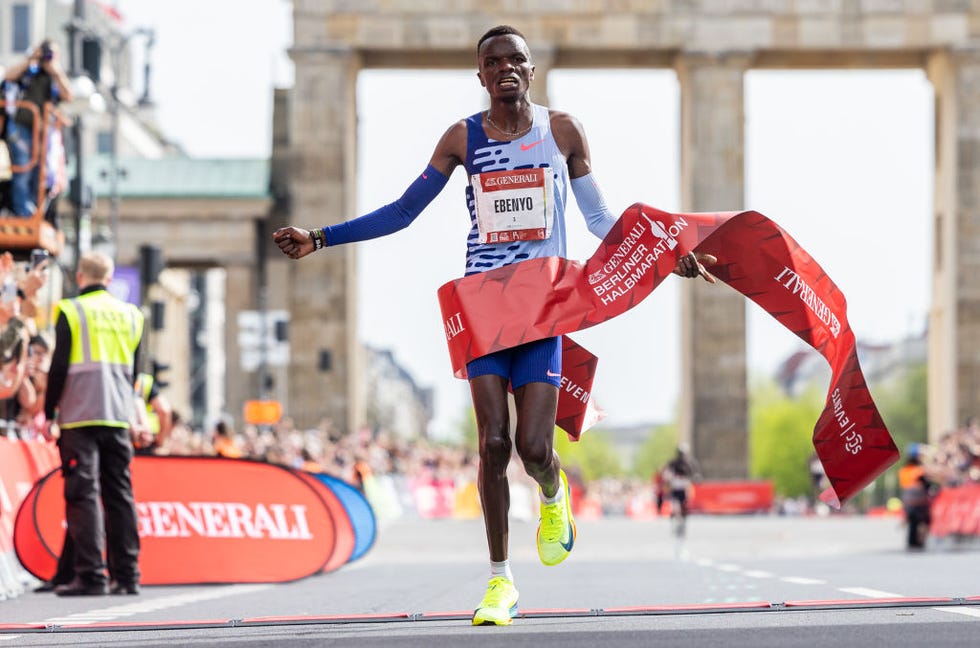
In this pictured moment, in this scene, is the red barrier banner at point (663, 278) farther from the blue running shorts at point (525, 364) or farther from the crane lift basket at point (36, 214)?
the crane lift basket at point (36, 214)

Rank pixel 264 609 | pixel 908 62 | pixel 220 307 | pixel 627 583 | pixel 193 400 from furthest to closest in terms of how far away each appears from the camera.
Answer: pixel 220 307, pixel 193 400, pixel 908 62, pixel 627 583, pixel 264 609

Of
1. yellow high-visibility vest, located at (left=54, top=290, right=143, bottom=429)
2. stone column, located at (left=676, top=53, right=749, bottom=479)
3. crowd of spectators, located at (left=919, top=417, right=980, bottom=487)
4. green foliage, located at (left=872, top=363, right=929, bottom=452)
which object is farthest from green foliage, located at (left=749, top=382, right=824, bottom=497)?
yellow high-visibility vest, located at (left=54, top=290, right=143, bottom=429)

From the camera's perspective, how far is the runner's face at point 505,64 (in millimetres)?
9039

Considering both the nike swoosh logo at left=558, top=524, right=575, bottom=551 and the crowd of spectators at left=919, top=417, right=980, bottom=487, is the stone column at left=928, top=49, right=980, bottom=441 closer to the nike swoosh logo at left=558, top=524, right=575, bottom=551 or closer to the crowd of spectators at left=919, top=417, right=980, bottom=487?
the crowd of spectators at left=919, top=417, right=980, bottom=487

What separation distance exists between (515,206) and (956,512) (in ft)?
67.6

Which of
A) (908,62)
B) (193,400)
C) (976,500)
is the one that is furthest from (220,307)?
(976,500)

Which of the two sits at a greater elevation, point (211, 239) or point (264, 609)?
point (211, 239)

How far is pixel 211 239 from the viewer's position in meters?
68.9

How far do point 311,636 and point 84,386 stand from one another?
17.6ft

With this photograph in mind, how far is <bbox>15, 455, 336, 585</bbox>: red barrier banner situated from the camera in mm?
14797

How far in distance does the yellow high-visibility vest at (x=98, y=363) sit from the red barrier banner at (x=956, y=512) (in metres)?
16.2

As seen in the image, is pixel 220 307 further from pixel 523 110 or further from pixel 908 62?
pixel 523 110

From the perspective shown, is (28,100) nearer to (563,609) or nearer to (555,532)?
(563,609)

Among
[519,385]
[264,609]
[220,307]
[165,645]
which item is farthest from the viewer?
[220,307]
